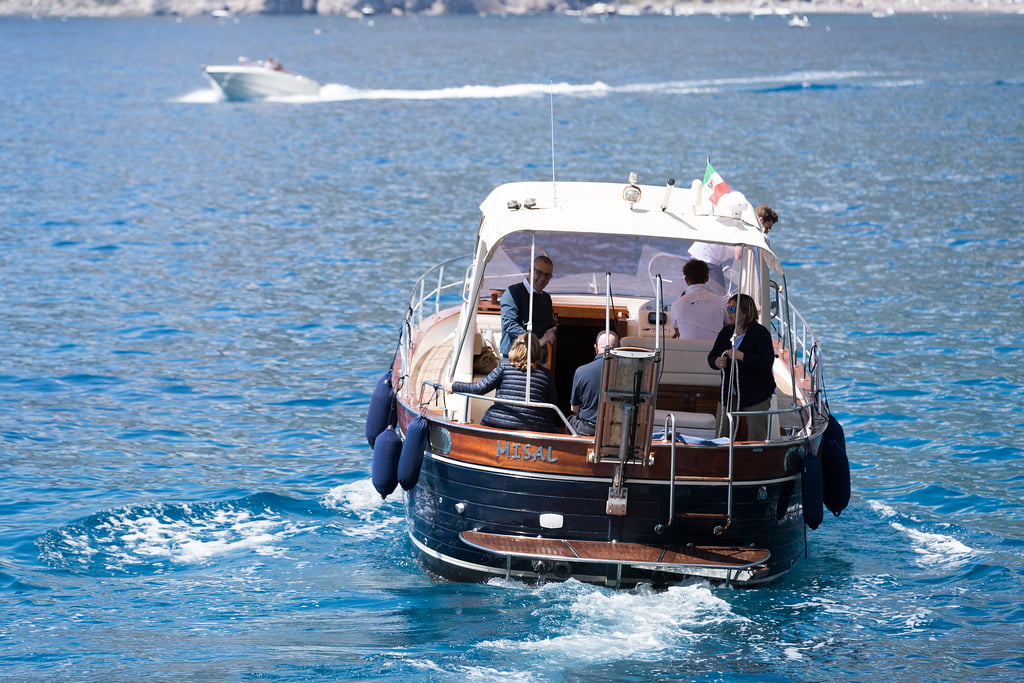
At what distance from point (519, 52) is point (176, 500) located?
3585 inches

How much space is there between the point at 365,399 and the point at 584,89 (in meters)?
49.6

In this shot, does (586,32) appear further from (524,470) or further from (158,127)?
(524,470)

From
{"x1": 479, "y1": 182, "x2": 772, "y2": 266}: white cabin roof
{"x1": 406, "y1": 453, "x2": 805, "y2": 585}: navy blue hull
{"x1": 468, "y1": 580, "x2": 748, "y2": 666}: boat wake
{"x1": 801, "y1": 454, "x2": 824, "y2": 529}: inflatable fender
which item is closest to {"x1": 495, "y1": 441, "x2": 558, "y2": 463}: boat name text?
{"x1": 406, "y1": 453, "x2": 805, "y2": 585}: navy blue hull

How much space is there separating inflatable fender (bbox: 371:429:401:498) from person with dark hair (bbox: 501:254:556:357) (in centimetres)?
117

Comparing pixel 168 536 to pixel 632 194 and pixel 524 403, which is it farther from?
pixel 632 194

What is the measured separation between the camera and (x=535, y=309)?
9930 millimetres

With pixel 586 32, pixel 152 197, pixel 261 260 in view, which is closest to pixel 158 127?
pixel 152 197

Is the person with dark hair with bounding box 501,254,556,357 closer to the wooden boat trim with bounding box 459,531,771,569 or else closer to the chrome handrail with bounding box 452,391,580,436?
the chrome handrail with bounding box 452,391,580,436

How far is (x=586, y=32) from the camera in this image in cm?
13712

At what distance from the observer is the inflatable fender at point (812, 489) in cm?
912

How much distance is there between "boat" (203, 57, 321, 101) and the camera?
56375 mm

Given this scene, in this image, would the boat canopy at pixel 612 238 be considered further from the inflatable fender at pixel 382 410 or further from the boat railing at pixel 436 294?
the inflatable fender at pixel 382 410

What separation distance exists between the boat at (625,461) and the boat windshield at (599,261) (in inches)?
31.0

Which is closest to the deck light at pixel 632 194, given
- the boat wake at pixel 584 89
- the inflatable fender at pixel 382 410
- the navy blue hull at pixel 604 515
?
the navy blue hull at pixel 604 515
